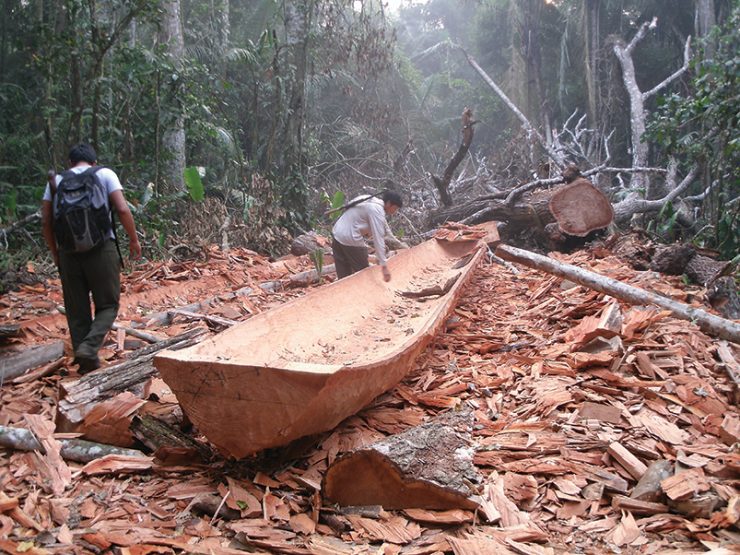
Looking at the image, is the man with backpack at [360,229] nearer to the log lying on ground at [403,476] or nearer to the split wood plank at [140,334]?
the split wood plank at [140,334]

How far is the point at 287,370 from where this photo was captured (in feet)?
6.75

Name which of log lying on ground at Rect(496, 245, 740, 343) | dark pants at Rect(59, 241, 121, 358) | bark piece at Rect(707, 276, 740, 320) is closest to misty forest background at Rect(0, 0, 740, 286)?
bark piece at Rect(707, 276, 740, 320)

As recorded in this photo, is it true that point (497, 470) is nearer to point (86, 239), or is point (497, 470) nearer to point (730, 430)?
point (730, 430)

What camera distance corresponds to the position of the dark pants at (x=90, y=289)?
3.45 meters

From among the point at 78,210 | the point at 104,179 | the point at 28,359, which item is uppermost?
the point at 104,179

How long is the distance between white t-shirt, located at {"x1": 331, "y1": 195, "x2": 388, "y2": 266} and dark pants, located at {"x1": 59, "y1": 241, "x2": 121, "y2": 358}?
2.57 m

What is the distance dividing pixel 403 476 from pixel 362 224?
376cm

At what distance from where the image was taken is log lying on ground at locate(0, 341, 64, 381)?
3.29 metres

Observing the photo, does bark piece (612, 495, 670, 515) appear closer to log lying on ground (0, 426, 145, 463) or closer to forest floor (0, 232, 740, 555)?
forest floor (0, 232, 740, 555)

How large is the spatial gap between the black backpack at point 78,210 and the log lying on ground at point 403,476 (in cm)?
232

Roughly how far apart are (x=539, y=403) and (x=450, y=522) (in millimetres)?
1237

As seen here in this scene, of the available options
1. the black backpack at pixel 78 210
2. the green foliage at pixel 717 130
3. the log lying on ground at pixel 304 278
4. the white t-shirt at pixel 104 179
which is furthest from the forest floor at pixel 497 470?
the green foliage at pixel 717 130

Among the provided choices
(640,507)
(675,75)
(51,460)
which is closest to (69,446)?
(51,460)

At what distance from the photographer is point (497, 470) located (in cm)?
244
